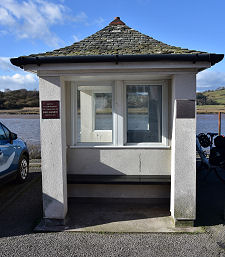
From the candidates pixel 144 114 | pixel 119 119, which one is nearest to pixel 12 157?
pixel 119 119

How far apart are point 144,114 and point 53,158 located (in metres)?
2.13

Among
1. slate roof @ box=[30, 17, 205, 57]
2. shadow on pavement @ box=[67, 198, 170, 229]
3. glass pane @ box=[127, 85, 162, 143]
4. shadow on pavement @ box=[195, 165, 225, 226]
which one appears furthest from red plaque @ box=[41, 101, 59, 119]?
shadow on pavement @ box=[195, 165, 225, 226]

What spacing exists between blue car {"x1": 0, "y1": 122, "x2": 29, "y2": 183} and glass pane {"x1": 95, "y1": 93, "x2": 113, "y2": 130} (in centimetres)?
225

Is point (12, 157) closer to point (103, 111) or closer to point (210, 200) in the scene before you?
point (103, 111)

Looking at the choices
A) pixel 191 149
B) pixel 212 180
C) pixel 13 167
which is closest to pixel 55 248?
pixel 191 149

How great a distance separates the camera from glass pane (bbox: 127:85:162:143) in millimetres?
5355

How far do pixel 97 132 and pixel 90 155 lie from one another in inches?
25.4

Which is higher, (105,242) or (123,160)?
(123,160)

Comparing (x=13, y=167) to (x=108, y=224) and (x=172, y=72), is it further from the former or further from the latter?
(x=172, y=72)

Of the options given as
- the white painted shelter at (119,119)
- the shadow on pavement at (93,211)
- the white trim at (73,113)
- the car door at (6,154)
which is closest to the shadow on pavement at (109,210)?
the shadow on pavement at (93,211)

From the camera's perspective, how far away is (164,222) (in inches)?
181

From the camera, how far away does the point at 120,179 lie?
508 cm

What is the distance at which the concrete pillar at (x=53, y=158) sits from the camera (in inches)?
171

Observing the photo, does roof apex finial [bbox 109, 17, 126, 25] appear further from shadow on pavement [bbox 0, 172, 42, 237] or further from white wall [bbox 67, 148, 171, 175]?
shadow on pavement [bbox 0, 172, 42, 237]
